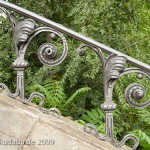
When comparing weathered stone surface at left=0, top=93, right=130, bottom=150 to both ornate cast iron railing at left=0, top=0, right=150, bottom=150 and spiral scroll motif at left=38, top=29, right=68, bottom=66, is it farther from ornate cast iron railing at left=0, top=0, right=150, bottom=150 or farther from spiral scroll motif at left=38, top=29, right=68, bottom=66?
spiral scroll motif at left=38, top=29, right=68, bottom=66

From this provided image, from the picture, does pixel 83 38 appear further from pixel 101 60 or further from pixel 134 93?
pixel 134 93

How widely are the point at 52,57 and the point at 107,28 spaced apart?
9.06 ft

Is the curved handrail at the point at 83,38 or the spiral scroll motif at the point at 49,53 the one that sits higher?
the curved handrail at the point at 83,38

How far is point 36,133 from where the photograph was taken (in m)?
2.33

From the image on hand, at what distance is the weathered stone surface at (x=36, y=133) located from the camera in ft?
7.54

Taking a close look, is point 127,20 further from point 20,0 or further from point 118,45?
point 20,0

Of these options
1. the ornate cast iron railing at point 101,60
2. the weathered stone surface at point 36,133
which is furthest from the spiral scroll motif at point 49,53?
the weathered stone surface at point 36,133

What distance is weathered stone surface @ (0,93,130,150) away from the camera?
2.30 metres

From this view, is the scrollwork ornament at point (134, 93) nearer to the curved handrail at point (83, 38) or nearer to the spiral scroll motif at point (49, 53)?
the curved handrail at point (83, 38)

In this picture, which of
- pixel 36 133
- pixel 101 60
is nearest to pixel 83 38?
pixel 101 60

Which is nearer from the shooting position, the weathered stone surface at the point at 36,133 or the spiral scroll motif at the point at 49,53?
the weathered stone surface at the point at 36,133

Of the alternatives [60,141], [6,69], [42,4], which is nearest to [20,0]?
[42,4]

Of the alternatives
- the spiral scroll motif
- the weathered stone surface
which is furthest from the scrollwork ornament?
the spiral scroll motif

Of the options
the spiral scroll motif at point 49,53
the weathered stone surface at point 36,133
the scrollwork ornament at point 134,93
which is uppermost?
the spiral scroll motif at point 49,53
